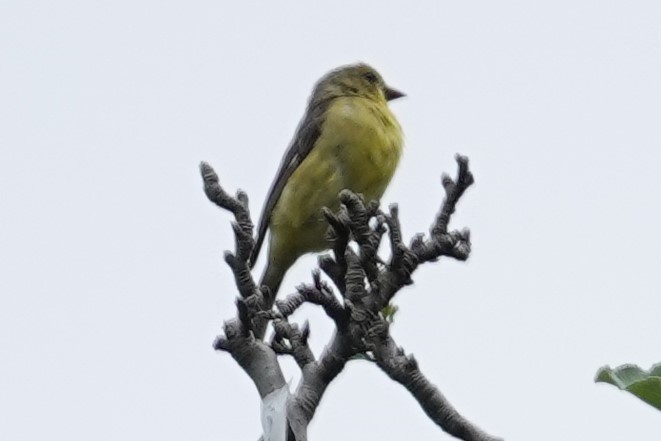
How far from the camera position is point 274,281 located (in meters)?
5.78

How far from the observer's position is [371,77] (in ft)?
22.3

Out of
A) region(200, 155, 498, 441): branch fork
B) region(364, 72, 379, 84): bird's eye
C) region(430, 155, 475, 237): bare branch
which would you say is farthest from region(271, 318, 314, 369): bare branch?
region(364, 72, 379, 84): bird's eye

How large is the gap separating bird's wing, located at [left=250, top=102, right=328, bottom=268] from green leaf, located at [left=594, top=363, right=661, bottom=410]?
3.35 metres

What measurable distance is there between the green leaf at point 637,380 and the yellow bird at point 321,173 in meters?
2.96

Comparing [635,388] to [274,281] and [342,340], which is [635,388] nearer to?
[342,340]

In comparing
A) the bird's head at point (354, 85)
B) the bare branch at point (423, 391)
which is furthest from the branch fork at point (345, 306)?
the bird's head at point (354, 85)

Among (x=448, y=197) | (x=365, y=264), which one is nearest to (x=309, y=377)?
(x=365, y=264)

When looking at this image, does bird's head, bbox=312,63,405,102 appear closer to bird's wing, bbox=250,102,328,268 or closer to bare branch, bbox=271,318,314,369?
bird's wing, bbox=250,102,328,268

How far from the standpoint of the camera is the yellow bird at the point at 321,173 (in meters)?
5.54

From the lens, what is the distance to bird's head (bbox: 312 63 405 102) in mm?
6504

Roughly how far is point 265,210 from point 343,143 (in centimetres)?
56

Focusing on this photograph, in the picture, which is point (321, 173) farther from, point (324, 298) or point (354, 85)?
point (324, 298)

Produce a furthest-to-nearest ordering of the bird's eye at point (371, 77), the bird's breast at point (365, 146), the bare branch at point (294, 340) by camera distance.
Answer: the bird's eye at point (371, 77) → the bird's breast at point (365, 146) → the bare branch at point (294, 340)

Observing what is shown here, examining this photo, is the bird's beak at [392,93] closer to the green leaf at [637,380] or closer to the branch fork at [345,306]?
the branch fork at [345,306]
